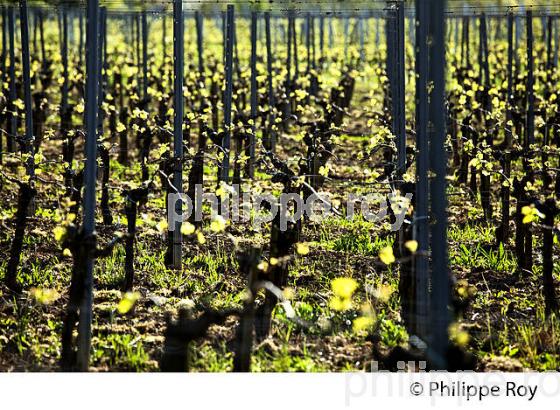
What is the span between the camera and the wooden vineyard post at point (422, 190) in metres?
4.52

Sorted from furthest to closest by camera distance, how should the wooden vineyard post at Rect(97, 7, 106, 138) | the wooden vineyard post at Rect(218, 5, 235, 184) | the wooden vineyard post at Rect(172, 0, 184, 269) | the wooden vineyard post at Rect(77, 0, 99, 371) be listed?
the wooden vineyard post at Rect(218, 5, 235, 184)
the wooden vineyard post at Rect(97, 7, 106, 138)
the wooden vineyard post at Rect(172, 0, 184, 269)
the wooden vineyard post at Rect(77, 0, 99, 371)

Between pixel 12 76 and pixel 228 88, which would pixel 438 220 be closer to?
pixel 228 88

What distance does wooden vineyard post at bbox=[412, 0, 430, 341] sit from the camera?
4520 millimetres

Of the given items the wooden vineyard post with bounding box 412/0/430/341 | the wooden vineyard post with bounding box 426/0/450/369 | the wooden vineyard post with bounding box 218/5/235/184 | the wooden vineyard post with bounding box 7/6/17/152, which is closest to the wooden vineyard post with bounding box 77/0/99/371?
the wooden vineyard post with bounding box 412/0/430/341

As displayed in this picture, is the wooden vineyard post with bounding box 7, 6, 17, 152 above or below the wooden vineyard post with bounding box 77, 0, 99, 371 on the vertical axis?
above

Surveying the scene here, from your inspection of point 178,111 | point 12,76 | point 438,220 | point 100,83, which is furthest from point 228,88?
point 438,220

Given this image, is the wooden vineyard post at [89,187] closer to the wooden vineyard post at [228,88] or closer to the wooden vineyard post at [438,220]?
the wooden vineyard post at [438,220]

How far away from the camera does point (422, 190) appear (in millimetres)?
4562

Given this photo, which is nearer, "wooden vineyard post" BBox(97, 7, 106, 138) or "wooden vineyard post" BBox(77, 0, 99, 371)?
"wooden vineyard post" BBox(77, 0, 99, 371)

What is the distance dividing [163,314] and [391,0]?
2838 millimetres

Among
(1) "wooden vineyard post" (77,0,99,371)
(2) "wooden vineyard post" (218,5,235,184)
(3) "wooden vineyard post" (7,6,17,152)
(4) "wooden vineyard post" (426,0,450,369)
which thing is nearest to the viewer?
(4) "wooden vineyard post" (426,0,450,369)

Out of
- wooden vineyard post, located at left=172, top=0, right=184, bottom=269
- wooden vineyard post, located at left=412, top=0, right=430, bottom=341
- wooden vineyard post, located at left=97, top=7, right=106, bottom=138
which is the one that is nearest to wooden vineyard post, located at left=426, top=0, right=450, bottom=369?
wooden vineyard post, located at left=412, top=0, right=430, bottom=341

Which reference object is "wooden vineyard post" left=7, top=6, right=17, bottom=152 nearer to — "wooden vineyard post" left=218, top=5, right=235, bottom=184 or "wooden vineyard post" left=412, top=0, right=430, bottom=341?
"wooden vineyard post" left=218, top=5, right=235, bottom=184

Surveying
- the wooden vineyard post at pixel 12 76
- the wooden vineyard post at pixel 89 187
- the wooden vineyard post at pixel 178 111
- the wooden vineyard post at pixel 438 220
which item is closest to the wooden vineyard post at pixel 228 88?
the wooden vineyard post at pixel 178 111
